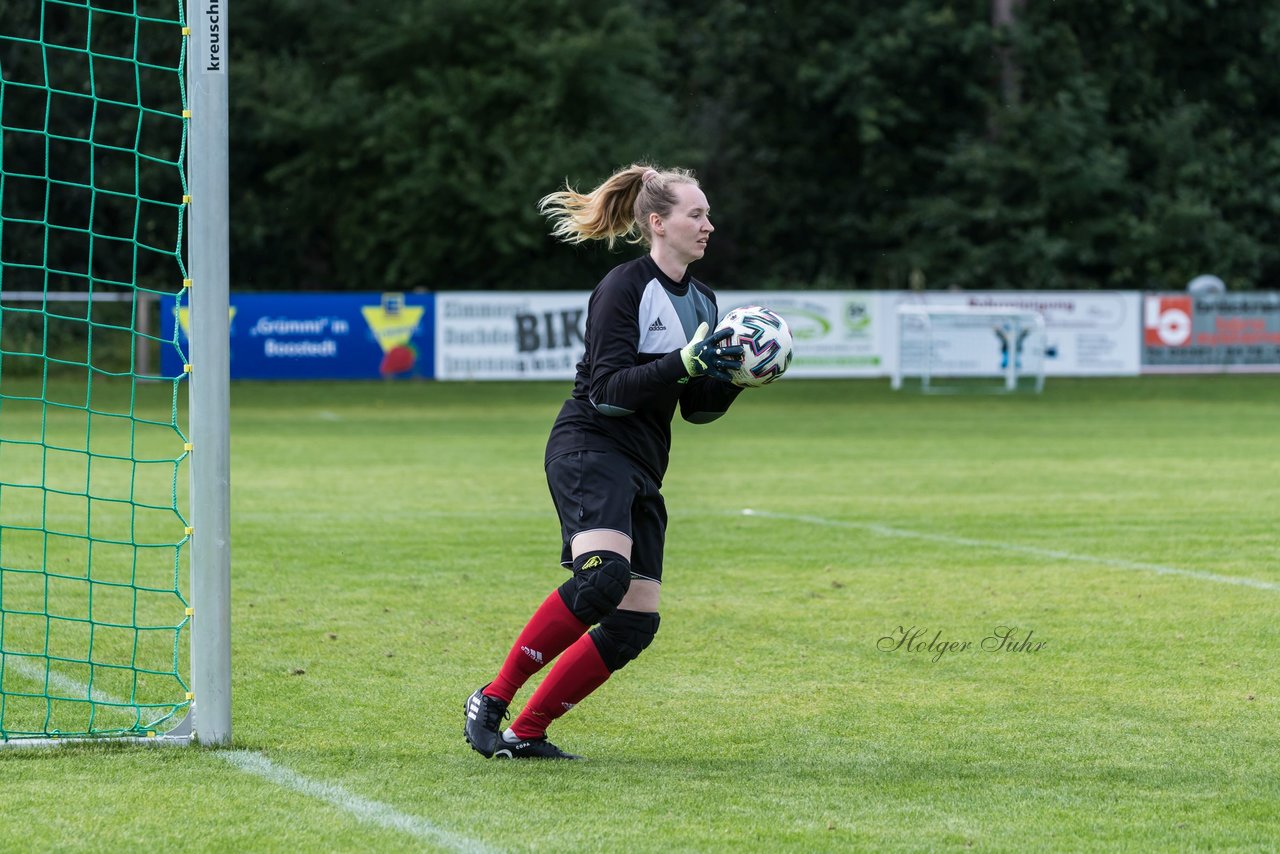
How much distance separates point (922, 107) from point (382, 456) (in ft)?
93.4

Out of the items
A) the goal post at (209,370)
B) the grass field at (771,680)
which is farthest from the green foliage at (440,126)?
the goal post at (209,370)

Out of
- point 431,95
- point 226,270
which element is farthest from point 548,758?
point 431,95

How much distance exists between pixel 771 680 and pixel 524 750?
64.8 inches

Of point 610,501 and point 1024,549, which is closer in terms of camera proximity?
point 610,501

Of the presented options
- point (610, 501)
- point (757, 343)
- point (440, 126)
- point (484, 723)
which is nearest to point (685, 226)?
point (757, 343)

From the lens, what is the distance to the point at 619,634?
17.8 ft

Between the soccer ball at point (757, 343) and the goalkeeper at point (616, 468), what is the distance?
80mm

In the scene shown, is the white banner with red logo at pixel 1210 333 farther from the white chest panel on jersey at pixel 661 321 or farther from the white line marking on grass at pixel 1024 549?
the white chest panel on jersey at pixel 661 321

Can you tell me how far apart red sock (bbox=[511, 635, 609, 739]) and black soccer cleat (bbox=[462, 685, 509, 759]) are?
0.06 metres

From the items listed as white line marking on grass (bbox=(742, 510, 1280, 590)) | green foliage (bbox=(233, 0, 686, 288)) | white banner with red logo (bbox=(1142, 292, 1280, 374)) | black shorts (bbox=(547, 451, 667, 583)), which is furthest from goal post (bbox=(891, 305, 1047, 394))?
black shorts (bbox=(547, 451, 667, 583))

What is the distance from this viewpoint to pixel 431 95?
129 ft

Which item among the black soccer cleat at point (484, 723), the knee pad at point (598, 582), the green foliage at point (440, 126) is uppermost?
the green foliage at point (440, 126)

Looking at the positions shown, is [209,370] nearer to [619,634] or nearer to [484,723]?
[484,723]

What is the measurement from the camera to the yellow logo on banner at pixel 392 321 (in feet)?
94.0
